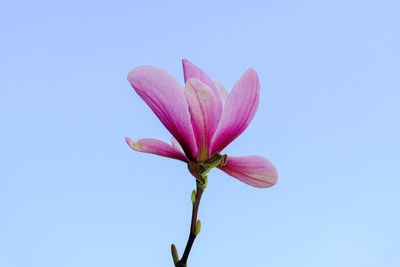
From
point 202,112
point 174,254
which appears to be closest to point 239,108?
point 202,112

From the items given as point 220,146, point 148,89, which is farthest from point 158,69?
point 220,146

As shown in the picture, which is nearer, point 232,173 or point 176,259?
point 176,259

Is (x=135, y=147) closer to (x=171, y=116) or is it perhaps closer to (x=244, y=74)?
(x=171, y=116)

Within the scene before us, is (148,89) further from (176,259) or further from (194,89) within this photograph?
(176,259)

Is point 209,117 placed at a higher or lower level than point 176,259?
higher

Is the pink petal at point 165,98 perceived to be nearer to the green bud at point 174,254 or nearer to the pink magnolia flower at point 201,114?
the pink magnolia flower at point 201,114

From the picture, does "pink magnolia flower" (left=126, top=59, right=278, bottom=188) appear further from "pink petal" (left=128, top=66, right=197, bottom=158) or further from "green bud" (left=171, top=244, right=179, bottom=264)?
"green bud" (left=171, top=244, right=179, bottom=264)

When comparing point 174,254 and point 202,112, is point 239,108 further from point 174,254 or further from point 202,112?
point 174,254
